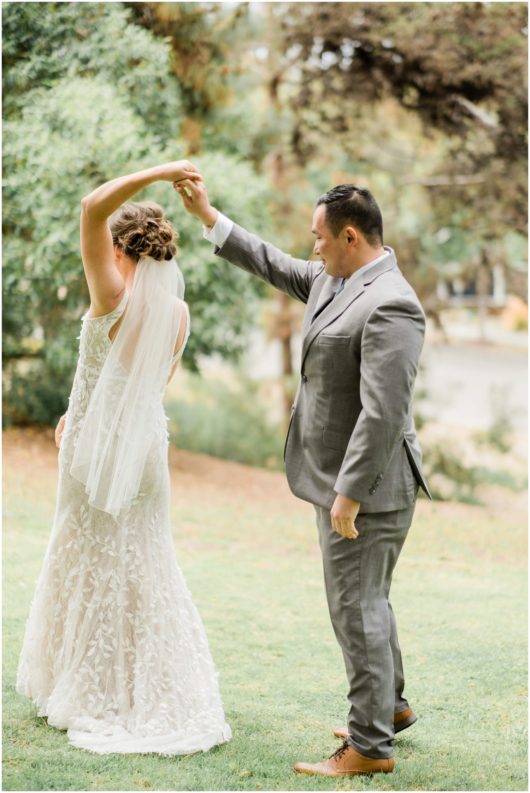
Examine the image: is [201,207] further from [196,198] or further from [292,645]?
[292,645]

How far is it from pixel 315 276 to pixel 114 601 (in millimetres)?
1420

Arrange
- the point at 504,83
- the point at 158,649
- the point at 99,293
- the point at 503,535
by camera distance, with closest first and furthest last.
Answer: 1. the point at 99,293
2. the point at 158,649
3. the point at 503,535
4. the point at 504,83

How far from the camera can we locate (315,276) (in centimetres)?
371

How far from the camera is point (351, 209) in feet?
10.8

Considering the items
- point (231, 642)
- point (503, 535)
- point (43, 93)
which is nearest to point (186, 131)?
point (43, 93)

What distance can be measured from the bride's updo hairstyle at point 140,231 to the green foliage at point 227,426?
839 cm

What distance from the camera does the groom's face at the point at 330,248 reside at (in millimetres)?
3326

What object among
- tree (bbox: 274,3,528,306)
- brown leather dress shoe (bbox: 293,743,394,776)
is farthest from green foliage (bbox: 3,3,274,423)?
brown leather dress shoe (bbox: 293,743,394,776)

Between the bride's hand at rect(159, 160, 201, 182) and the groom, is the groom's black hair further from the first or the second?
the bride's hand at rect(159, 160, 201, 182)

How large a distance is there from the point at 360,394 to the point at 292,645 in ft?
7.26

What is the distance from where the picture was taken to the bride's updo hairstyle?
11.6 feet

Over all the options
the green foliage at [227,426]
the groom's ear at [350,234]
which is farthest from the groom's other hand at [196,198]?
the green foliage at [227,426]

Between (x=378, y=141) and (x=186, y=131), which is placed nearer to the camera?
(x=186, y=131)

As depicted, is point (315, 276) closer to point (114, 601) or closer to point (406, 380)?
point (406, 380)
